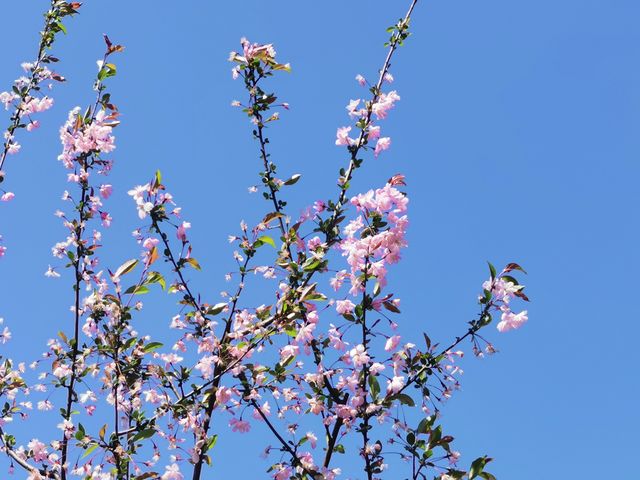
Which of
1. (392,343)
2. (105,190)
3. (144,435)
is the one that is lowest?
(144,435)

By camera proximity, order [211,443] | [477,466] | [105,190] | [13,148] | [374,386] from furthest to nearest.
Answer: [13,148] < [105,190] < [374,386] < [211,443] < [477,466]

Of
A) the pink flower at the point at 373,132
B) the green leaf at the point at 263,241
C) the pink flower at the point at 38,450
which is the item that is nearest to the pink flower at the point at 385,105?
the pink flower at the point at 373,132

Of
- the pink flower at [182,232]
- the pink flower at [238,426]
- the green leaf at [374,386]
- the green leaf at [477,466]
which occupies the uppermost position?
the pink flower at [182,232]

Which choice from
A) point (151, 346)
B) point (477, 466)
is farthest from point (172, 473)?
point (477, 466)

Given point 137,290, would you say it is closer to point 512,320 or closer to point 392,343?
point 392,343

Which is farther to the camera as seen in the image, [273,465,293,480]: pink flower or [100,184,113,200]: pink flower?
[100,184,113,200]: pink flower

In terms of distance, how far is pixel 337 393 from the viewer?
12.8ft

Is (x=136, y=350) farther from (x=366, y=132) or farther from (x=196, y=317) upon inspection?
(x=366, y=132)

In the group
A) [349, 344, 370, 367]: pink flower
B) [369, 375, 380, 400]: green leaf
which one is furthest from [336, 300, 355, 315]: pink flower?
[369, 375, 380, 400]: green leaf

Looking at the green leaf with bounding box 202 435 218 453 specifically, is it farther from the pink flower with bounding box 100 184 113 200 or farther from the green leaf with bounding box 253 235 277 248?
the pink flower with bounding box 100 184 113 200

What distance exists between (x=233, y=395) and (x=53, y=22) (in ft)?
11.0

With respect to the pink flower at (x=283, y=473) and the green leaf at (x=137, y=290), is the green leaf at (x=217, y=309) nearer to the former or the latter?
the green leaf at (x=137, y=290)

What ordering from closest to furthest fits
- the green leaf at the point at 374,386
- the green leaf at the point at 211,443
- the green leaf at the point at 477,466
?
Result: the green leaf at the point at 477,466, the green leaf at the point at 211,443, the green leaf at the point at 374,386

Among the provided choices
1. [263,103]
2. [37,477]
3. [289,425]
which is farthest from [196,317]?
[263,103]
